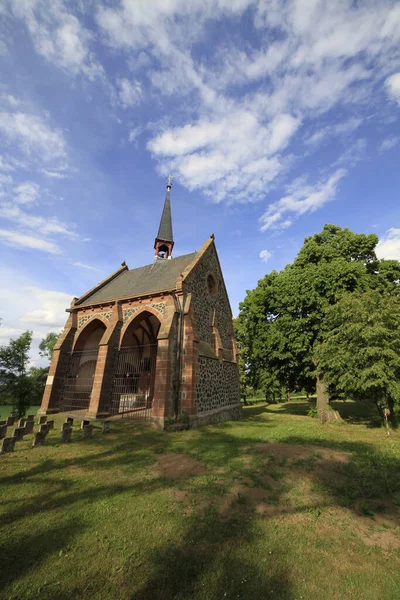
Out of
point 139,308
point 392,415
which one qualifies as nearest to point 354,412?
point 392,415

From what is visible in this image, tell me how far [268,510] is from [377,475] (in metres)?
3.60

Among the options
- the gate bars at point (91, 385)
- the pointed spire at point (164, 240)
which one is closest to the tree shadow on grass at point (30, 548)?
the gate bars at point (91, 385)

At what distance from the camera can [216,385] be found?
16109 millimetres

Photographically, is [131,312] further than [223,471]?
Yes

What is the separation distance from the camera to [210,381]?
50.5 ft

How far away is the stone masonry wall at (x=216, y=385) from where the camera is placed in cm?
1434

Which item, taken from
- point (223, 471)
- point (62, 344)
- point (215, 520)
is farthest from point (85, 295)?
point (215, 520)

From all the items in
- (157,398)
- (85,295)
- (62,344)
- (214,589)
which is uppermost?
(85,295)

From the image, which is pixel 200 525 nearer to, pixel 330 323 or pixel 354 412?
pixel 330 323

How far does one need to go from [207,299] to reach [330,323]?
305 inches

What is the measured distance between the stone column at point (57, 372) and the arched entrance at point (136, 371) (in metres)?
3.84

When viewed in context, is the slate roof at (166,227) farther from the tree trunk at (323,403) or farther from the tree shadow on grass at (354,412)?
the tree shadow on grass at (354,412)

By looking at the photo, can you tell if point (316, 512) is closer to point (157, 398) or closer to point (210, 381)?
point (157, 398)

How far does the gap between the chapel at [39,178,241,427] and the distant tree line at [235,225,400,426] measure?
9.53 feet
